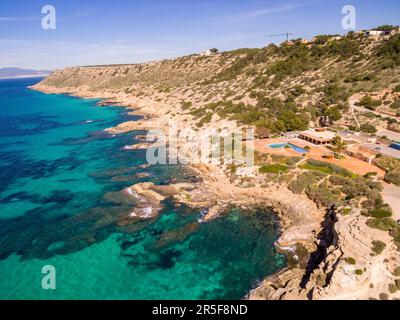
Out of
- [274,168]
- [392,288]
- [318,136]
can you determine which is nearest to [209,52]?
[318,136]

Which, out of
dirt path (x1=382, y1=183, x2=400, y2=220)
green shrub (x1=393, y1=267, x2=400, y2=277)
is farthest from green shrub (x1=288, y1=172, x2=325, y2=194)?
green shrub (x1=393, y1=267, x2=400, y2=277)

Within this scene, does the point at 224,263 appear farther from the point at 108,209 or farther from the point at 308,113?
the point at 308,113

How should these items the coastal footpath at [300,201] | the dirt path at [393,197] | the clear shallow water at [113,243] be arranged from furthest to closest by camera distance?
the dirt path at [393,197] → the clear shallow water at [113,243] → the coastal footpath at [300,201]

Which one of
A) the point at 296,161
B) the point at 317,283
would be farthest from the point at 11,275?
the point at 296,161

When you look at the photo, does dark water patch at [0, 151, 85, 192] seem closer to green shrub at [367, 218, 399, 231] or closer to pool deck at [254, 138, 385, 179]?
pool deck at [254, 138, 385, 179]

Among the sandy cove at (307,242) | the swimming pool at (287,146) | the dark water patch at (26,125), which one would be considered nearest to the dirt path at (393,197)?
the sandy cove at (307,242)

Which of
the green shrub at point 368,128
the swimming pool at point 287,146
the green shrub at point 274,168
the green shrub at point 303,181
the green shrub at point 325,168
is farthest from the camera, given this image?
the green shrub at point 368,128

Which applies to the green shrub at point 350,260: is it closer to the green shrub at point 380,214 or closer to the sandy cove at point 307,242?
the sandy cove at point 307,242
